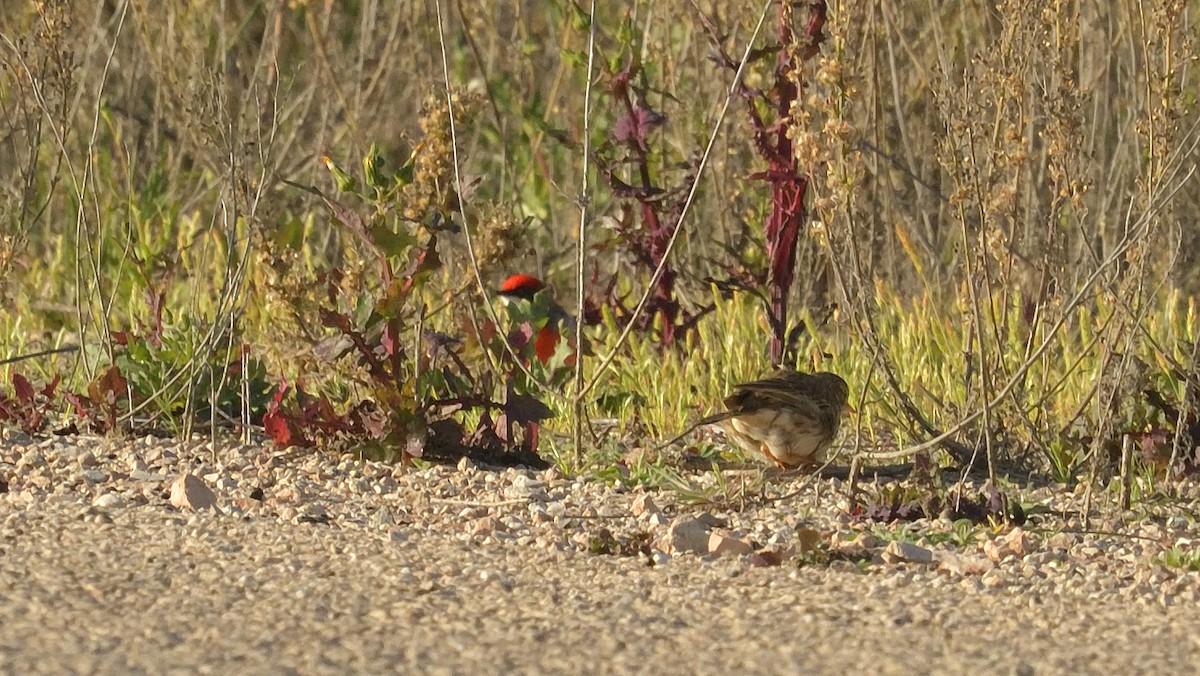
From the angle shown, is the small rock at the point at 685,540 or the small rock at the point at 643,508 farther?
the small rock at the point at 643,508

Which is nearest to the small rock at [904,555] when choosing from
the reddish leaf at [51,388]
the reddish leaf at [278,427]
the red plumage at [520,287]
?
the reddish leaf at [278,427]

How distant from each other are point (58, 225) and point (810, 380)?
15.9ft

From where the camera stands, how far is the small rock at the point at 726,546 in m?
4.21

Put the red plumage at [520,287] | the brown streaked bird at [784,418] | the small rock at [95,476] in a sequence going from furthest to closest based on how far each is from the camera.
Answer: the red plumage at [520,287]
the brown streaked bird at [784,418]
the small rock at [95,476]

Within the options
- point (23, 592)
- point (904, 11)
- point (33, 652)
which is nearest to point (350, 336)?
point (23, 592)

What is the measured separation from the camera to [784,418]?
4.98m

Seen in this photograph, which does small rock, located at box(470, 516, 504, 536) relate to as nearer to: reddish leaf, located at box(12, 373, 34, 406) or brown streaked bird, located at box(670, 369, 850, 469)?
brown streaked bird, located at box(670, 369, 850, 469)

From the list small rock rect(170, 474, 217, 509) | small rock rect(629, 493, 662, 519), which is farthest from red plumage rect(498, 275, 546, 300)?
small rock rect(170, 474, 217, 509)

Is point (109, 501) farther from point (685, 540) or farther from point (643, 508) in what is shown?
point (685, 540)

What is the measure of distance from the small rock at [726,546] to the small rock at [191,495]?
4.09 ft

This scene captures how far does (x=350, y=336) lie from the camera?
5.00 m

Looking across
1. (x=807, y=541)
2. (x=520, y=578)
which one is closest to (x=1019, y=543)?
(x=807, y=541)

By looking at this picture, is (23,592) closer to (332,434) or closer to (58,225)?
(332,434)

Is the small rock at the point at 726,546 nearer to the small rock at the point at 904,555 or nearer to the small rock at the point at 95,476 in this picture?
the small rock at the point at 904,555
